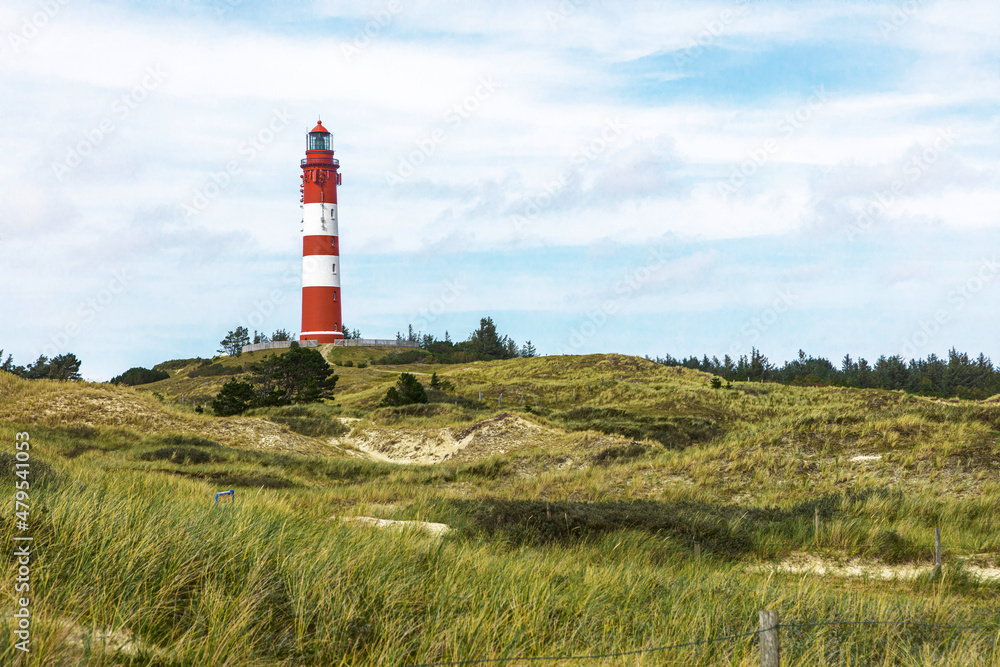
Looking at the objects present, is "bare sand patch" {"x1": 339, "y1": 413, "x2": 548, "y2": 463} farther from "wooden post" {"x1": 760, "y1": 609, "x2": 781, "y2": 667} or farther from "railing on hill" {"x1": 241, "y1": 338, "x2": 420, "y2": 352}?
"railing on hill" {"x1": 241, "y1": 338, "x2": 420, "y2": 352}

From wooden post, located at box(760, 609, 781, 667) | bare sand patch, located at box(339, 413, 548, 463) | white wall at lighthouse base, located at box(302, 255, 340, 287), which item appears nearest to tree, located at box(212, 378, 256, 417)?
bare sand patch, located at box(339, 413, 548, 463)

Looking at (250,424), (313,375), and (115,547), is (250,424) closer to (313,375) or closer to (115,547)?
(313,375)

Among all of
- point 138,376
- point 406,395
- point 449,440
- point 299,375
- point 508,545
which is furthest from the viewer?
point 138,376

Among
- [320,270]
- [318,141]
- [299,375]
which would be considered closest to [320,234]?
[320,270]

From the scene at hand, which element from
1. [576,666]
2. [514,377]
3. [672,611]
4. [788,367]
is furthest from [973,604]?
[788,367]

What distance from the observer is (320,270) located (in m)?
79.2

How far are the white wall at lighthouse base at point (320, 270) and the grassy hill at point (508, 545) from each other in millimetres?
41138

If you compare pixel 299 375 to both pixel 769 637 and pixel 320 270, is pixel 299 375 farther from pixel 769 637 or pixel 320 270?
pixel 769 637

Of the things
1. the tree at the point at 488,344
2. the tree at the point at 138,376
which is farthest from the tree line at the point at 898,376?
the tree at the point at 138,376

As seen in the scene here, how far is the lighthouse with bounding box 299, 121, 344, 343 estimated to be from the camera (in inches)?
3091

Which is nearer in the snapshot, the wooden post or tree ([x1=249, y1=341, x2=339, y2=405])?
the wooden post

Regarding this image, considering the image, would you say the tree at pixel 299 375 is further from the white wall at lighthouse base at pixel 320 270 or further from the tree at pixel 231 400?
the white wall at lighthouse base at pixel 320 270

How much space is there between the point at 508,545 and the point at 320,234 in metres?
70.0

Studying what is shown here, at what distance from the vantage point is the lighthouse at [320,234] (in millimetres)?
78500
